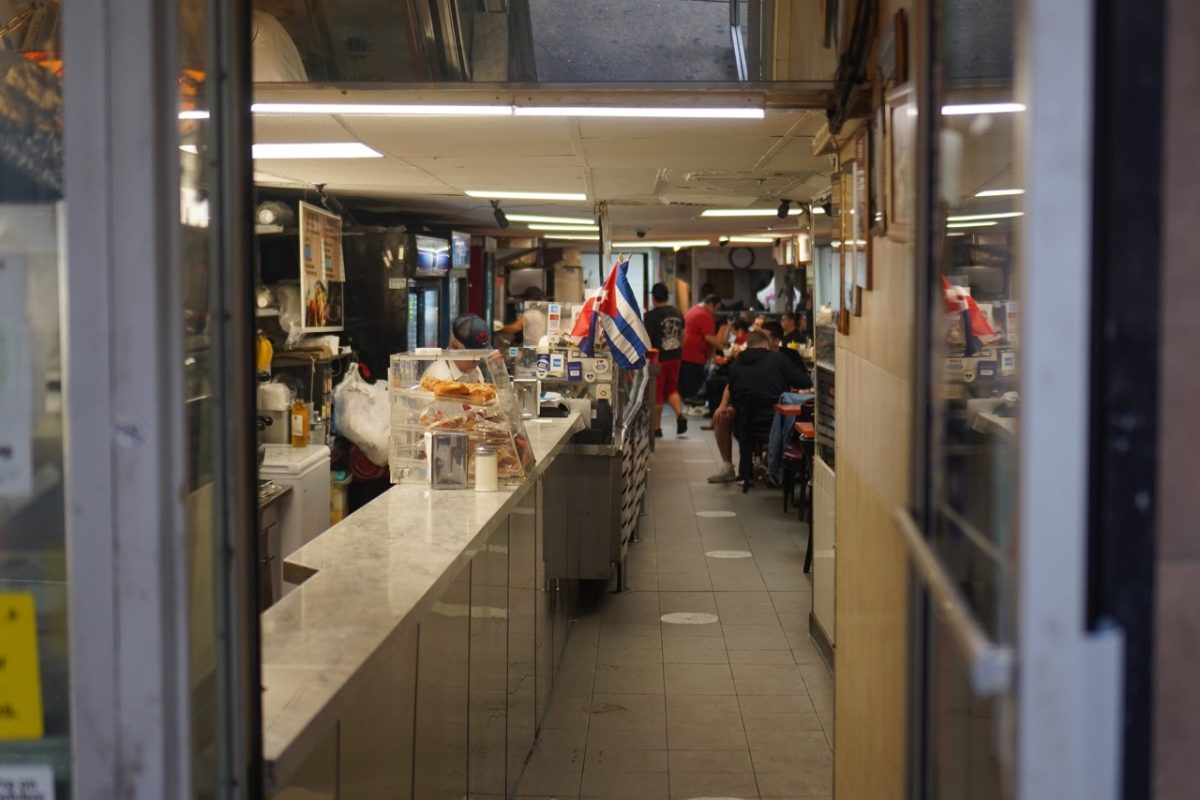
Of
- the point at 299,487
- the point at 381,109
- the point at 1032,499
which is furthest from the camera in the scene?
the point at 299,487

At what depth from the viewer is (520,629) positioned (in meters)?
5.02

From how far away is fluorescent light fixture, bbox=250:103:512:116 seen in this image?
517cm

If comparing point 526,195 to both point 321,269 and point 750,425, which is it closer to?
point 321,269

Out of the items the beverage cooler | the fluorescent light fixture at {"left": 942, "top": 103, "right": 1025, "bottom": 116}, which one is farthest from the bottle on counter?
the fluorescent light fixture at {"left": 942, "top": 103, "right": 1025, "bottom": 116}

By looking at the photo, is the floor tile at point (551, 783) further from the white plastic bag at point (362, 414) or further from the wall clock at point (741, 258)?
the wall clock at point (741, 258)

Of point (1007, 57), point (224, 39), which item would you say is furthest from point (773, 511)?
point (224, 39)

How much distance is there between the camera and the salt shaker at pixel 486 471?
15.7ft

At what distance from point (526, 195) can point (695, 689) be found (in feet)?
18.0

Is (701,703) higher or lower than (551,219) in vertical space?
lower

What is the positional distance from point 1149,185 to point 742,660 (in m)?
5.45

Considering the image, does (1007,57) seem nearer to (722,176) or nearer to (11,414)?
(11,414)

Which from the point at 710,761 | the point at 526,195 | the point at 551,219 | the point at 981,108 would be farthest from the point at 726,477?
the point at 981,108

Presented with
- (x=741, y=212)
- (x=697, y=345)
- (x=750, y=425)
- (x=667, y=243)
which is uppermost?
(x=667, y=243)

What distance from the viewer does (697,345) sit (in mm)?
17734
